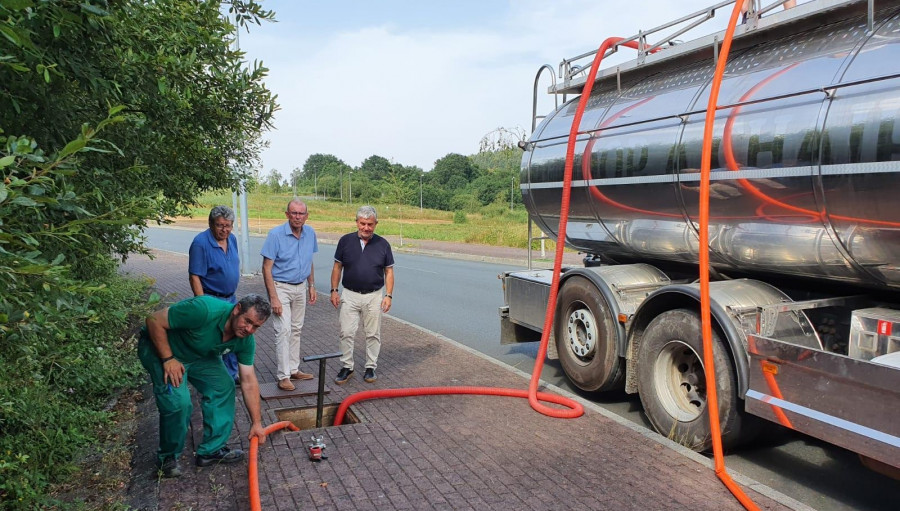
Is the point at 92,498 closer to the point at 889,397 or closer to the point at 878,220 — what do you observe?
the point at 889,397

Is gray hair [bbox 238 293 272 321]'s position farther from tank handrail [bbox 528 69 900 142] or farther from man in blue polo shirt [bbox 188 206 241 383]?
tank handrail [bbox 528 69 900 142]

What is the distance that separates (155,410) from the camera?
19.7 ft

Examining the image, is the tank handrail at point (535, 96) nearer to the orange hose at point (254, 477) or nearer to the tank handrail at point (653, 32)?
the tank handrail at point (653, 32)

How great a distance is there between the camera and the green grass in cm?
3305

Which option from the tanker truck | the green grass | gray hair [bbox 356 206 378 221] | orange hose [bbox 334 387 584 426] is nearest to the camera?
the tanker truck

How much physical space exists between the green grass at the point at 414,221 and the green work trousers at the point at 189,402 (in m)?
19.9

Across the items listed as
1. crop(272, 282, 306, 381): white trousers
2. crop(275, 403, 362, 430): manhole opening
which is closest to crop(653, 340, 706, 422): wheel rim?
crop(275, 403, 362, 430): manhole opening

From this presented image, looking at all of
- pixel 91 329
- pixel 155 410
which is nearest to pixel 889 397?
pixel 155 410

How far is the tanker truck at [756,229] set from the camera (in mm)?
4051

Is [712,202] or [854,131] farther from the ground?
[854,131]

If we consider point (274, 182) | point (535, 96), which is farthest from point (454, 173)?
point (535, 96)

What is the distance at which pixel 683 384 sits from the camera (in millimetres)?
5469

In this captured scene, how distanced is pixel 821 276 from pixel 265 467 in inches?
158

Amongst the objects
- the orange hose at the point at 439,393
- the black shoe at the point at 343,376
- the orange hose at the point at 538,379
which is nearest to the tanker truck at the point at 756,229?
the orange hose at the point at 538,379
